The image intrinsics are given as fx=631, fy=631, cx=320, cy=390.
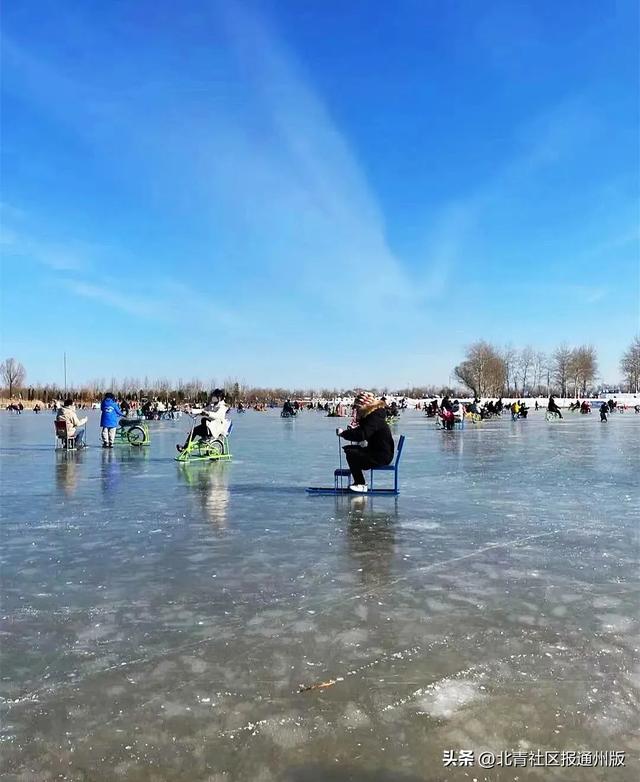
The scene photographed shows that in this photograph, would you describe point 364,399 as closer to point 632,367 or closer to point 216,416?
point 216,416

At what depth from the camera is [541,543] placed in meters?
6.24

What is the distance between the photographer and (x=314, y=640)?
378cm

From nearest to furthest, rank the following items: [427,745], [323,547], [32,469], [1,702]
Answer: [427,745] → [1,702] → [323,547] → [32,469]

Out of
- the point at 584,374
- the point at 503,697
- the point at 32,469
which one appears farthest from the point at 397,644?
the point at 584,374

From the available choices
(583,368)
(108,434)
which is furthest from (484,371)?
(108,434)

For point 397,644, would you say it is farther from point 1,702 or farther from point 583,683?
point 1,702

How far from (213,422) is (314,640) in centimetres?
1081

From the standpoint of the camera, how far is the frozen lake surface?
8.73 ft

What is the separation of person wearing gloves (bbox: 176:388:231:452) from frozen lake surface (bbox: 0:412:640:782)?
6.05m

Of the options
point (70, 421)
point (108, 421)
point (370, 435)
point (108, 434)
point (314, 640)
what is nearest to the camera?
point (314, 640)

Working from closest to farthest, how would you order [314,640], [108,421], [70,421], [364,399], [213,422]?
[314,640] < [364,399] < [213,422] < [70,421] < [108,421]

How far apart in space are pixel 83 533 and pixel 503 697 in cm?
497

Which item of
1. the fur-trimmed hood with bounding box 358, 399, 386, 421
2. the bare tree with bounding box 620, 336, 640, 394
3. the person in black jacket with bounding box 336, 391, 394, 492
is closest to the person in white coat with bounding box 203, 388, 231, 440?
the person in black jacket with bounding box 336, 391, 394, 492

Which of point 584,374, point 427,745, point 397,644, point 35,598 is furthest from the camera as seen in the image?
point 584,374
